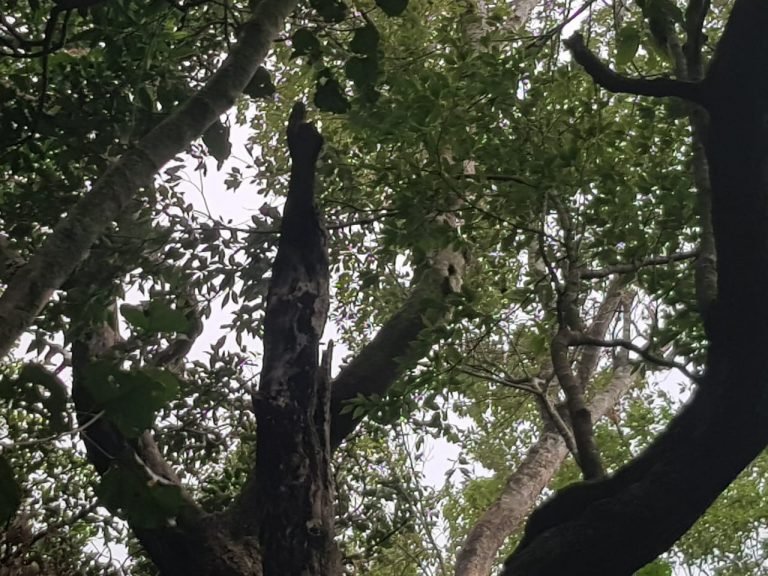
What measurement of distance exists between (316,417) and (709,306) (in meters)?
1.38

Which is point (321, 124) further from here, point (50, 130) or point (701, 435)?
point (701, 435)

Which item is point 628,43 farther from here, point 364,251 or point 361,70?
point 364,251

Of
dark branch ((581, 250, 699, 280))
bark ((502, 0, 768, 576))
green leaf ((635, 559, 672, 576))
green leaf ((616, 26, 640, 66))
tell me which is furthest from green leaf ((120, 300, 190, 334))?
green leaf ((635, 559, 672, 576))

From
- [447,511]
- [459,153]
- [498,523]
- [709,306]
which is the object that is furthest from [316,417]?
[447,511]

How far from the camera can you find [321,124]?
5527 millimetres

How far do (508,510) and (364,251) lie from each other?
1825mm

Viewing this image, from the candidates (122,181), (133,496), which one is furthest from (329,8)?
(133,496)

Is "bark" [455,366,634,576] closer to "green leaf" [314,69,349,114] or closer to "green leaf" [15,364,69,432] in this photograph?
"green leaf" [314,69,349,114]

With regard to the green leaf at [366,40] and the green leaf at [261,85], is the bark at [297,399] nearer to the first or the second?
the green leaf at [261,85]

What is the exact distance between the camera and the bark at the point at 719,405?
2.07 metres

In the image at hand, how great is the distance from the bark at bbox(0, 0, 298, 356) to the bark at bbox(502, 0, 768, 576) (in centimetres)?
136

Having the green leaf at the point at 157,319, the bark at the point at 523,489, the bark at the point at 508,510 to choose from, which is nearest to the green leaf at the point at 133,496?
the green leaf at the point at 157,319

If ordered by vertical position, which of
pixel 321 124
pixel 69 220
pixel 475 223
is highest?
pixel 321 124

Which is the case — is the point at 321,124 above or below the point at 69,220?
above
